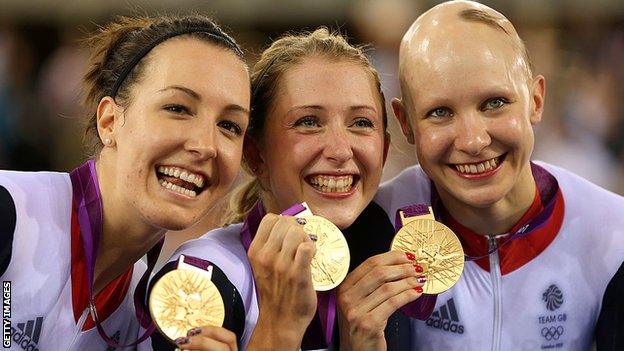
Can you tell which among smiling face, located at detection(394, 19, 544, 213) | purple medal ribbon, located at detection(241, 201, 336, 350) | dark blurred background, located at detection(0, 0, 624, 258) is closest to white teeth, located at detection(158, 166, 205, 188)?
purple medal ribbon, located at detection(241, 201, 336, 350)

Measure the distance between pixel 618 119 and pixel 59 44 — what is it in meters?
4.42

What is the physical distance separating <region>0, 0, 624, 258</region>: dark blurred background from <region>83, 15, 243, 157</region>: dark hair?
402cm

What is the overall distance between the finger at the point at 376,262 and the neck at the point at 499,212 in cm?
47

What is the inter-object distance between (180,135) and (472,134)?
87 cm

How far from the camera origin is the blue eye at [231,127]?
9.72 ft

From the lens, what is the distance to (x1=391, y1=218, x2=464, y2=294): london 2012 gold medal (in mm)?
2914

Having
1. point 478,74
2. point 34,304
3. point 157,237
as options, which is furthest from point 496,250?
point 34,304

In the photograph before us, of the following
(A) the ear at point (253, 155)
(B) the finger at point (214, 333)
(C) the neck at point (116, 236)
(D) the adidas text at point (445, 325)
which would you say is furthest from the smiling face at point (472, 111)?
(B) the finger at point (214, 333)

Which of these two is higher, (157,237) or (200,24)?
(200,24)

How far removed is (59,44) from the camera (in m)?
8.25

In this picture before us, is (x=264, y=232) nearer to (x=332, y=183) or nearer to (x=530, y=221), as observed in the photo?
(x=332, y=183)

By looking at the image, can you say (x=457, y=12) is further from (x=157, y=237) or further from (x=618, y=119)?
(x=618, y=119)

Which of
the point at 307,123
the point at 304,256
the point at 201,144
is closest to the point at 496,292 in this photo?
the point at 307,123

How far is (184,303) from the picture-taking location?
250cm
